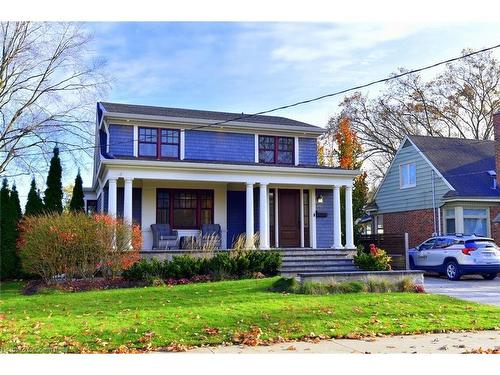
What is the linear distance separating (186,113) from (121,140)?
3.43 meters

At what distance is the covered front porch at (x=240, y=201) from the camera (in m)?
18.9

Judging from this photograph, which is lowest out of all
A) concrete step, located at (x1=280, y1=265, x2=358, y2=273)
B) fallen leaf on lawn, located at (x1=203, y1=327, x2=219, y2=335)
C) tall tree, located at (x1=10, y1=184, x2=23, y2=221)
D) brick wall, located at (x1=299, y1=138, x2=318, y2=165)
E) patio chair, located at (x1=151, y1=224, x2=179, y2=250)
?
fallen leaf on lawn, located at (x1=203, y1=327, x2=219, y2=335)

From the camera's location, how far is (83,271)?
48.2 ft

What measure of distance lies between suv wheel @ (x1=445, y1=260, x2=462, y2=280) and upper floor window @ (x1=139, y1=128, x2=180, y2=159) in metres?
10.4

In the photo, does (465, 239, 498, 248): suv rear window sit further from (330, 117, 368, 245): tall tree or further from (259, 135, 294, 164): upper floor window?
(330, 117, 368, 245): tall tree

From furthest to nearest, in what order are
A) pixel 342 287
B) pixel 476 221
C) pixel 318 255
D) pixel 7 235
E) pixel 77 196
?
1. pixel 476 221
2. pixel 77 196
3. pixel 7 235
4. pixel 318 255
5. pixel 342 287

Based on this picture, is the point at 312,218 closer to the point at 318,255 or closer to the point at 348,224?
the point at 348,224

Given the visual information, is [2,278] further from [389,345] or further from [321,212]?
[389,345]

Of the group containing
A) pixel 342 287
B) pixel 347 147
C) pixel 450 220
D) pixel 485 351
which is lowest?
pixel 485 351

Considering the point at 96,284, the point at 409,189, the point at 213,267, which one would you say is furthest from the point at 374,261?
the point at 409,189

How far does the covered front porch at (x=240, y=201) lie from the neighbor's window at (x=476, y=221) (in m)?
5.84

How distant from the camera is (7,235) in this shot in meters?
19.0

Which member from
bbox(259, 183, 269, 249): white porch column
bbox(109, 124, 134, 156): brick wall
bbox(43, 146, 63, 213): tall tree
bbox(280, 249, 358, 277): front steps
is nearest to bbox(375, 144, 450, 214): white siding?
bbox(280, 249, 358, 277): front steps

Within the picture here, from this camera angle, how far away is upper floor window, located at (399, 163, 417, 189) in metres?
25.9
